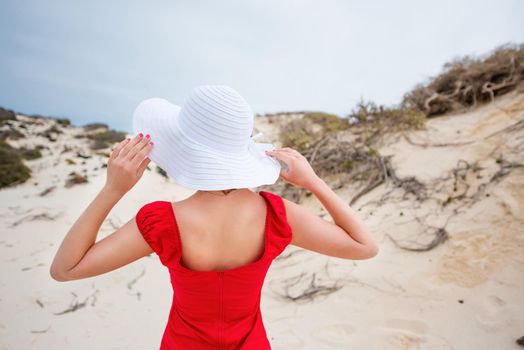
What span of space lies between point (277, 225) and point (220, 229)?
0.75ft

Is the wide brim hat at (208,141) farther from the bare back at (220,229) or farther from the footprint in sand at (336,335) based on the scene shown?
the footprint in sand at (336,335)

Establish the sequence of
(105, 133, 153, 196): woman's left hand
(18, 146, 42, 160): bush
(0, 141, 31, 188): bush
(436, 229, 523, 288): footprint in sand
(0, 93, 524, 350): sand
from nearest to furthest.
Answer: (105, 133, 153, 196): woman's left hand → (0, 93, 524, 350): sand → (436, 229, 523, 288): footprint in sand → (0, 141, 31, 188): bush → (18, 146, 42, 160): bush

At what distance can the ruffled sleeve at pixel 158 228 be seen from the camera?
41.1 inches

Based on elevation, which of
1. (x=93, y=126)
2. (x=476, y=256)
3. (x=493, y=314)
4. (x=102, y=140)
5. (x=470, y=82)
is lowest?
(x=102, y=140)

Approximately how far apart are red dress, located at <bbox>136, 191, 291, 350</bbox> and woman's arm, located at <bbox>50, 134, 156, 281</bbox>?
105 millimetres

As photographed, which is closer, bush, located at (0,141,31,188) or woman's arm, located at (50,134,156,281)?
woman's arm, located at (50,134,156,281)

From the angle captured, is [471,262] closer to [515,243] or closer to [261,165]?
[515,243]

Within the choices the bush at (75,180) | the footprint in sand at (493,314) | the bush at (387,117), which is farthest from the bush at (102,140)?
the footprint in sand at (493,314)

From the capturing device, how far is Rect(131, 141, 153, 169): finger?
3.22 ft

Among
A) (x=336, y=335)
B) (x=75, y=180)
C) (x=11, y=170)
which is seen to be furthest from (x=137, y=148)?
(x=11, y=170)

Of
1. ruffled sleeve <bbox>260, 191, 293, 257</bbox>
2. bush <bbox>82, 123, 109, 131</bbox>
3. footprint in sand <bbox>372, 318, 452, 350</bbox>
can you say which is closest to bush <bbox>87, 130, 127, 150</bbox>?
bush <bbox>82, 123, 109, 131</bbox>

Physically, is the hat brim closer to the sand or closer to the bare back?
the bare back

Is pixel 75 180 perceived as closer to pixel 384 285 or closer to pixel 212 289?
pixel 384 285

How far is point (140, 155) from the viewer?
3.29 ft
